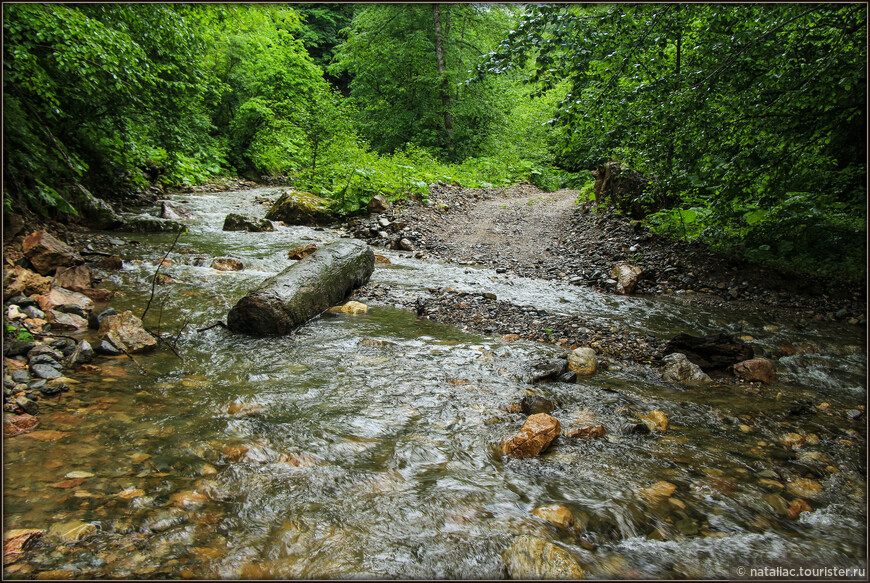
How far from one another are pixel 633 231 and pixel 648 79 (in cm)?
418

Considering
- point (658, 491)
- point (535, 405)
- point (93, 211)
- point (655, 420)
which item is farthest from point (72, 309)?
point (655, 420)

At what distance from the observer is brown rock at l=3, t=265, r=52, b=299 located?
4687 millimetres

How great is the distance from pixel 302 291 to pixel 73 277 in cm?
314

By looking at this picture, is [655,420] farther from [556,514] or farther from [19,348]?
[19,348]

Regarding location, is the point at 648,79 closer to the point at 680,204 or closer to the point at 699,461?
the point at 680,204

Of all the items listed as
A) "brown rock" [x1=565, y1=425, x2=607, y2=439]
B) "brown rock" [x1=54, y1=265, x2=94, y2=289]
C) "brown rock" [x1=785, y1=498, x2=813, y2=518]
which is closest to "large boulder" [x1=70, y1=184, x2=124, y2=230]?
"brown rock" [x1=54, y1=265, x2=94, y2=289]

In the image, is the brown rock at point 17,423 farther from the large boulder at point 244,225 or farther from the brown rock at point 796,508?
the large boulder at point 244,225

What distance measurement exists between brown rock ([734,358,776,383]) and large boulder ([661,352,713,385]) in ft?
1.14

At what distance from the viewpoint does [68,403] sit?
311 centimetres

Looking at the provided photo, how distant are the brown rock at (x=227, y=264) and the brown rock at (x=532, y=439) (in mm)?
6656

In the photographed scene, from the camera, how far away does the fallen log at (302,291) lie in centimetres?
495

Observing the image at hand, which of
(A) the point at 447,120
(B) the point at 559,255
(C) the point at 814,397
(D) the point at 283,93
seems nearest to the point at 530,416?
(C) the point at 814,397

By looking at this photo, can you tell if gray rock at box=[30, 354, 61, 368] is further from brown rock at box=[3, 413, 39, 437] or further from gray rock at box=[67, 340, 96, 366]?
brown rock at box=[3, 413, 39, 437]

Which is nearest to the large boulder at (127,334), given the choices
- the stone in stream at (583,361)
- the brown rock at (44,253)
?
the brown rock at (44,253)
